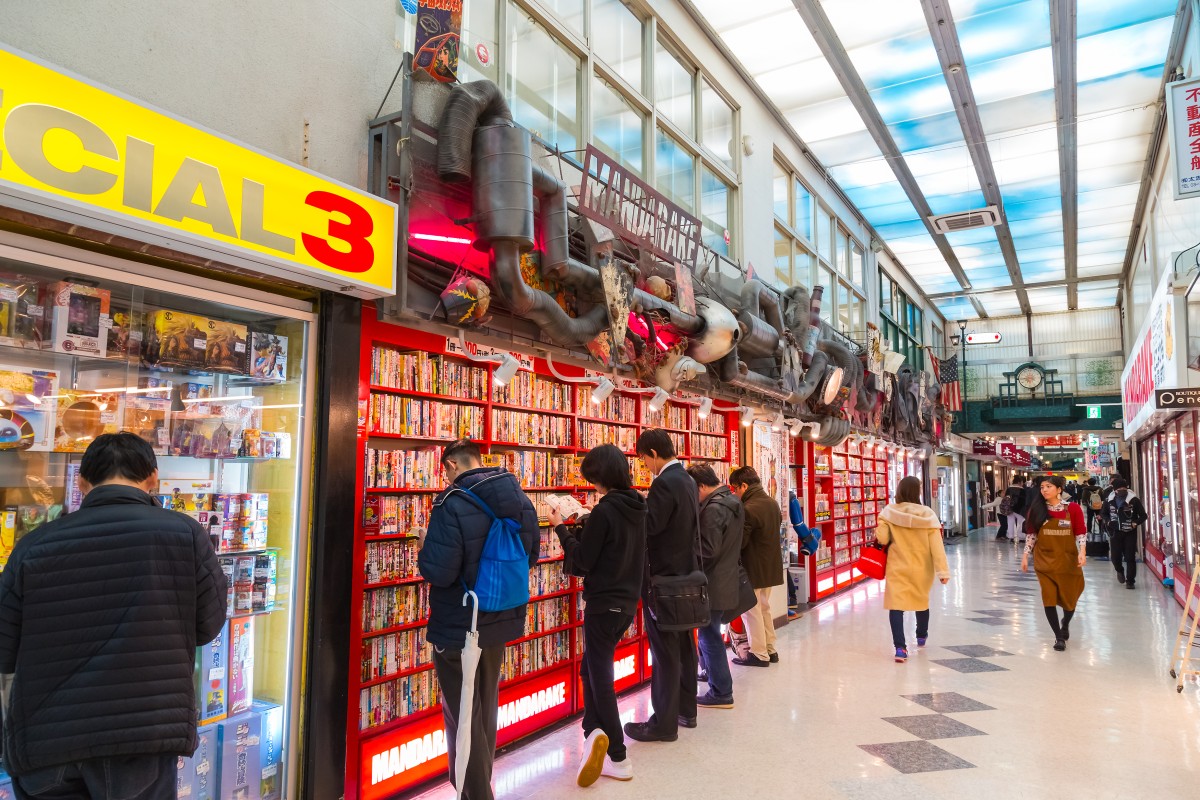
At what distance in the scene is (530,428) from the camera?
489 cm

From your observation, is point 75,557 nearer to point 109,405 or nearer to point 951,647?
point 109,405

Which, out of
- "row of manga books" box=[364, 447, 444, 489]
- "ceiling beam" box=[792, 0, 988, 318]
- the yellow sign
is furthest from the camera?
"ceiling beam" box=[792, 0, 988, 318]

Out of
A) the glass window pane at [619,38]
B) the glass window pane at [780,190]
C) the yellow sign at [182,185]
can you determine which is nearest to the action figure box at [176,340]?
the yellow sign at [182,185]

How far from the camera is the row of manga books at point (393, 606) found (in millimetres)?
3637

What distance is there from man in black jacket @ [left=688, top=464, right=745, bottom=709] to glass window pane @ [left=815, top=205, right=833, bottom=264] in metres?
6.78

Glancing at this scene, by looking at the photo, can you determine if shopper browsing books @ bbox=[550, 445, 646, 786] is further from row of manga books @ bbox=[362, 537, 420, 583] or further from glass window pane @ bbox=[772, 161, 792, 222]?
glass window pane @ bbox=[772, 161, 792, 222]

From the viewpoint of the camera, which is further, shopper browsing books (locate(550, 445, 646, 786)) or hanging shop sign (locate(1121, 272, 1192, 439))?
hanging shop sign (locate(1121, 272, 1192, 439))

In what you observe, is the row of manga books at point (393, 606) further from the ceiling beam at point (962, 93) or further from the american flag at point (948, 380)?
the american flag at point (948, 380)

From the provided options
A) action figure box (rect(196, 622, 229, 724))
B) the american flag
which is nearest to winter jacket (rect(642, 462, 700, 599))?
action figure box (rect(196, 622, 229, 724))

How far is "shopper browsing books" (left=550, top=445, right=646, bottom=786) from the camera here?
3832mm

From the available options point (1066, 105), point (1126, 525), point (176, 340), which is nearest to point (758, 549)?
point (176, 340)

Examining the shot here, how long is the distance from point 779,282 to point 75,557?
28.0ft

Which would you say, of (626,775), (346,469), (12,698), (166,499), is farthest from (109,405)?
(626,775)

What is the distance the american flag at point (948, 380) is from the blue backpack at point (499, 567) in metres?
16.7
